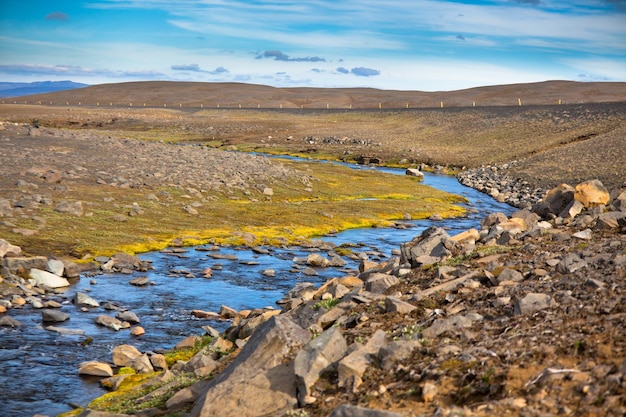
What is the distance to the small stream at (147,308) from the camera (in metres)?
18.2

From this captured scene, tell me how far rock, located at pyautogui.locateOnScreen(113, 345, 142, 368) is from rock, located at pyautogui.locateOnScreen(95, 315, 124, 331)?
265cm

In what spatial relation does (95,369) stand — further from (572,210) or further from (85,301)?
(572,210)

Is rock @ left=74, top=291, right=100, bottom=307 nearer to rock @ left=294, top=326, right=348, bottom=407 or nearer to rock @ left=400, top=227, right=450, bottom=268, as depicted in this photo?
rock @ left=400, top=227, right=450, bottom=268

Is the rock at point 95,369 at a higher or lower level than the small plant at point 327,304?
lower

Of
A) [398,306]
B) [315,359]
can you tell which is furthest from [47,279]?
[315,359]

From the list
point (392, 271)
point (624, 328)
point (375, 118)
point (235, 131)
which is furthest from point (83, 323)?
point (375, 118)

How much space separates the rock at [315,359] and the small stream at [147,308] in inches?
282

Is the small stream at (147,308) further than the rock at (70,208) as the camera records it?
No

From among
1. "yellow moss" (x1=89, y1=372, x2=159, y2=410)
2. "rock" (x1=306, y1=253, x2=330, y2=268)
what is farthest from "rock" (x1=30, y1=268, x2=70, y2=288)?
"rock" (x1=306, y1=253, x2=330, y2=268)

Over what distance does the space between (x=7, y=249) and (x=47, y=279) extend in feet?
9.80

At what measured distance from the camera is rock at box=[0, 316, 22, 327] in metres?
22.5

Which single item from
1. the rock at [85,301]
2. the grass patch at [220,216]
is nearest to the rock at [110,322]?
the rock at [85,301]

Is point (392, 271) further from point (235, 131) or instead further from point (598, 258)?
point (235, 131)

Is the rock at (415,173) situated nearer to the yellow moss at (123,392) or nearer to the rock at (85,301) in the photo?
the rock at (85,301)
